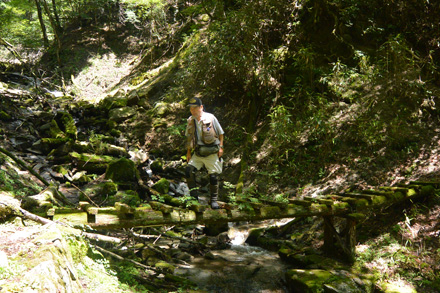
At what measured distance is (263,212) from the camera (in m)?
5.19

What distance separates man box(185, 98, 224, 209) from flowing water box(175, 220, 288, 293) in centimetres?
146

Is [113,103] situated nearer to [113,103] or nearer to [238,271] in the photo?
[113,103]

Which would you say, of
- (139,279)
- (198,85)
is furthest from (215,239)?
(198,85)

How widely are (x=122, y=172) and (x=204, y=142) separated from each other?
5.27 m

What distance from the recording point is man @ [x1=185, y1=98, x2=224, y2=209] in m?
4.76

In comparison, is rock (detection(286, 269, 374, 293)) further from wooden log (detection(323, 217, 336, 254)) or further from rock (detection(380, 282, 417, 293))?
wooden log (detection(323, 217, 336, 254))

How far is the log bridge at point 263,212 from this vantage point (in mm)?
3859

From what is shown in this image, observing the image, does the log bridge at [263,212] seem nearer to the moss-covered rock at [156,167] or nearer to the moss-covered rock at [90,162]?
the moss-covered rock at [156,167]

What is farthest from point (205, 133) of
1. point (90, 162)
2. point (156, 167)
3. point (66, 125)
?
point (66, 125)

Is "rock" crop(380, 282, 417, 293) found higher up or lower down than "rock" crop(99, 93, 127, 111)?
lower down

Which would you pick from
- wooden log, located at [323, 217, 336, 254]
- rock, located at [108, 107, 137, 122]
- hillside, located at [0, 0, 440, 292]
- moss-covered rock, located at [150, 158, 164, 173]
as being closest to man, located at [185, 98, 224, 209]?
hillside, located at [0, 0, 440, 292]

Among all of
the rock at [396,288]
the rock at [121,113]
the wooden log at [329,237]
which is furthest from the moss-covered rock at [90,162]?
the rock at [396,288]

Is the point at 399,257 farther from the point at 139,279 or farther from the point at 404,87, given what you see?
the point at 404,87

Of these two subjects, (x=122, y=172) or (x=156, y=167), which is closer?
(x=122, y=172)
